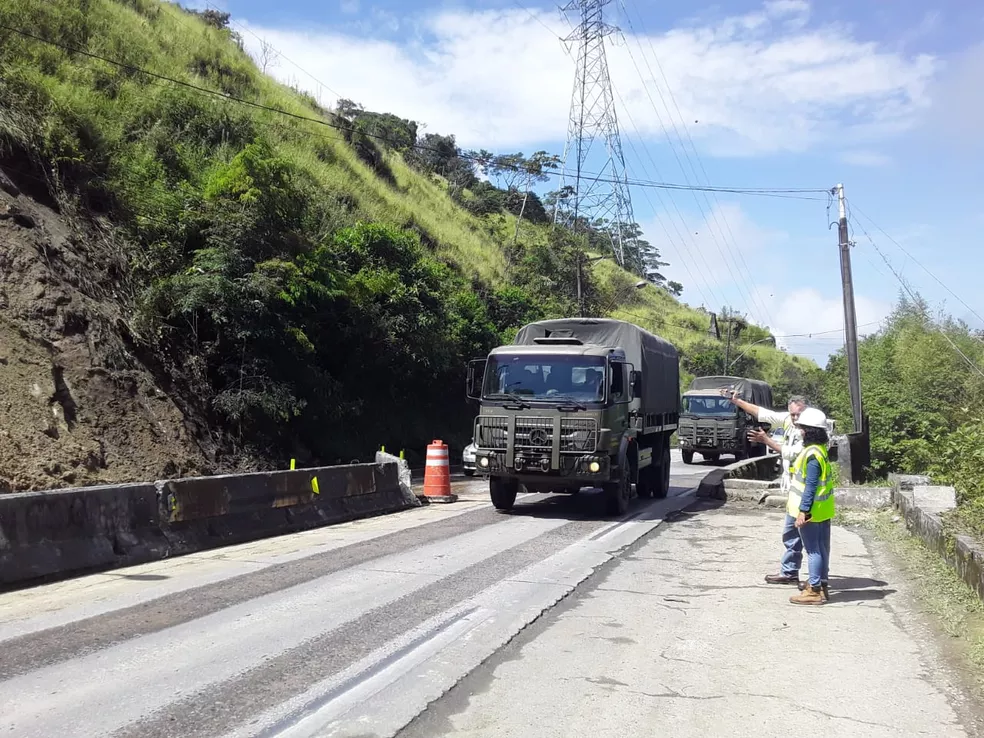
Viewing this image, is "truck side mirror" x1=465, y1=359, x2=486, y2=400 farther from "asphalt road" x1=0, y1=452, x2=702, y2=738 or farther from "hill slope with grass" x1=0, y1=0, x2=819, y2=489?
"hill slope with grass" x1=0, y1=0, x2=819, y2=489

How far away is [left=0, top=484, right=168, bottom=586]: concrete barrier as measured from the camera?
301 inches

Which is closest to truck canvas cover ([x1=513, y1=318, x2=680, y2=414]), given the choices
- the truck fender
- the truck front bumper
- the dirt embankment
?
the truck fender

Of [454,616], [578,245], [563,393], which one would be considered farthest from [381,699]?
[578,245]

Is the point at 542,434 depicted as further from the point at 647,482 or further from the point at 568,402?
the point at 647,482

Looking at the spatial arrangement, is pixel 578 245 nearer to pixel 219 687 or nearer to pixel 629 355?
pixel 629 355

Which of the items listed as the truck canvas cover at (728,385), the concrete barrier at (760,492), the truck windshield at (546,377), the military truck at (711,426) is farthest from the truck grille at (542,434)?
the truck canvas cover at (728,385)

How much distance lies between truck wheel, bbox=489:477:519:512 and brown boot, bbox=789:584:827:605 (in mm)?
6551

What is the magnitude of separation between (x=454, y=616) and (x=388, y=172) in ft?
119

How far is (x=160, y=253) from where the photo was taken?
1788 centimetres

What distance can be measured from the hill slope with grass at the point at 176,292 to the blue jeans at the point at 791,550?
10551 mm

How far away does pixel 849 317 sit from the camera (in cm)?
2673

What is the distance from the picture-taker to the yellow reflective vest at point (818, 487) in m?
7.66

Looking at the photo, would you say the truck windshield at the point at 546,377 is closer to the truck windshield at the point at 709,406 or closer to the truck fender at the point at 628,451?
the truck fender at the point at 628,451

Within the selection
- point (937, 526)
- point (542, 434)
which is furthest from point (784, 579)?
point (542, 434)
